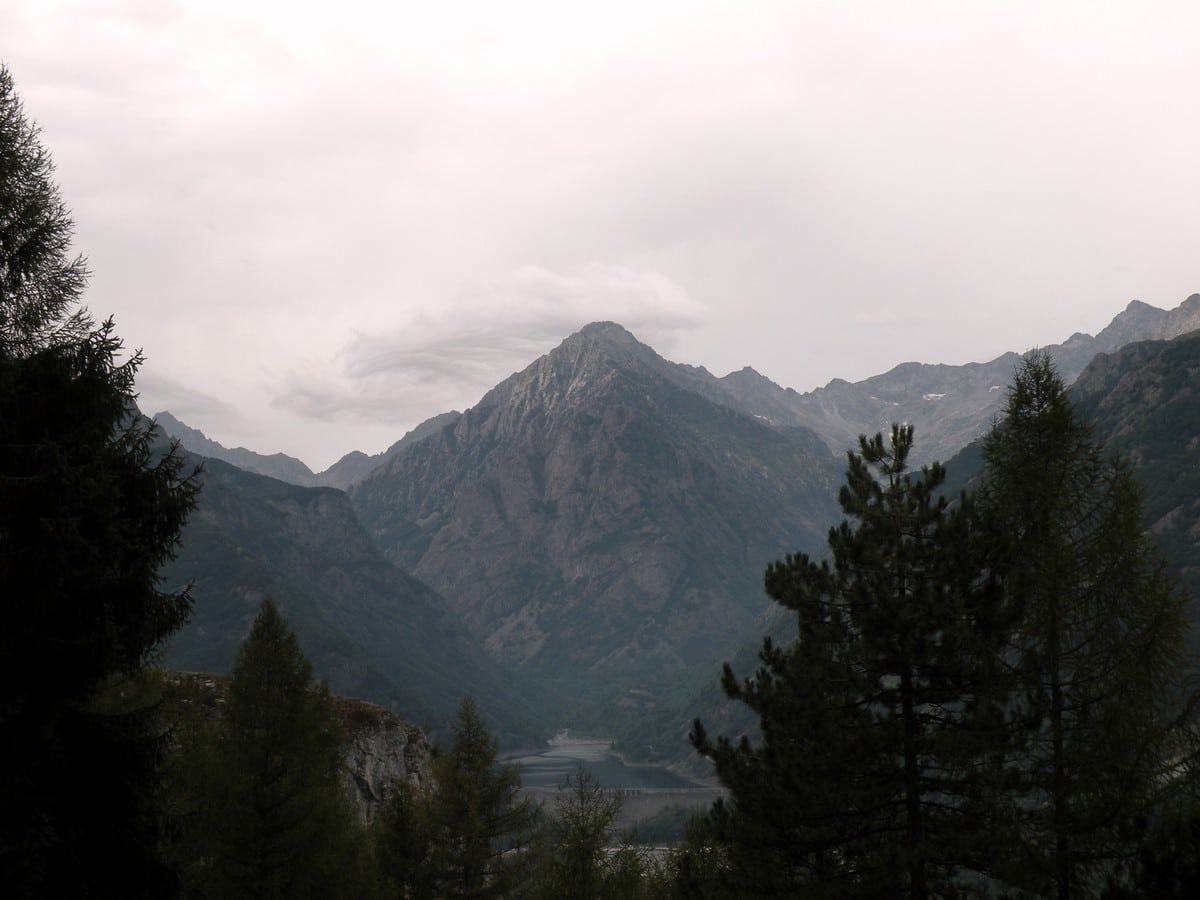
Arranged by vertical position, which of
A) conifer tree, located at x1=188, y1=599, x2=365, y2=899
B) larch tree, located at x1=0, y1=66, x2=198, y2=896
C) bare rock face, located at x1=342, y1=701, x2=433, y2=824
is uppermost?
larch tree, located at x1=0, y1=66, x2=198, y2=896

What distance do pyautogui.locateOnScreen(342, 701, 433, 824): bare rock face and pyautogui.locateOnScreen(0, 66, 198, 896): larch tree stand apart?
68.0 meters

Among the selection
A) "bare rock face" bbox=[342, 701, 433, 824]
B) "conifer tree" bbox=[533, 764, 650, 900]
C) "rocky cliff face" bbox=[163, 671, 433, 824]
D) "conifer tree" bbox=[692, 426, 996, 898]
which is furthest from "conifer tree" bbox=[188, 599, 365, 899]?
"bare rock face" bbox=[342, 701, 433, 824]

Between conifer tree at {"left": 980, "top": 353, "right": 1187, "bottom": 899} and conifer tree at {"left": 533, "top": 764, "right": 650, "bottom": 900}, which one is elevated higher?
conifer tree at {"left": 980, "top": 353, "right": 1187, "bottom": 899}

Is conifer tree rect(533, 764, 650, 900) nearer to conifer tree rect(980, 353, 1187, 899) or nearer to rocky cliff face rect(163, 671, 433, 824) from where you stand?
conifer tree rect(980, 353, 1187, 899)

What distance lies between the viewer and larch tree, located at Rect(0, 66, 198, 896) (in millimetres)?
15203

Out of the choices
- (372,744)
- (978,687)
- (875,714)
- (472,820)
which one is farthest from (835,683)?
(372,744)

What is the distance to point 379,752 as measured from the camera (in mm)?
93875

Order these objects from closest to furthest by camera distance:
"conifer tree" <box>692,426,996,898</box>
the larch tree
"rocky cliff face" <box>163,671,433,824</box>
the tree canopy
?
the larch tree, the tree canopy, "conifer tree" <box>692,426,996,898</box>, "rocky cliff face" <box>163,671,433,824</box>

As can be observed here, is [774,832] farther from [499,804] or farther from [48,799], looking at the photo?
[499,804]

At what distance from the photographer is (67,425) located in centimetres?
1703

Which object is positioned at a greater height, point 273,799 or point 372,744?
point 273,799

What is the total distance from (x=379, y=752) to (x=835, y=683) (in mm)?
78549

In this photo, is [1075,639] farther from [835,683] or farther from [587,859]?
[587,859]

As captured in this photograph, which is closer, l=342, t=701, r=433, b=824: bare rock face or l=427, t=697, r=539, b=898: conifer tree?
l=427, t=697, r=539, b=898: conifer tree
